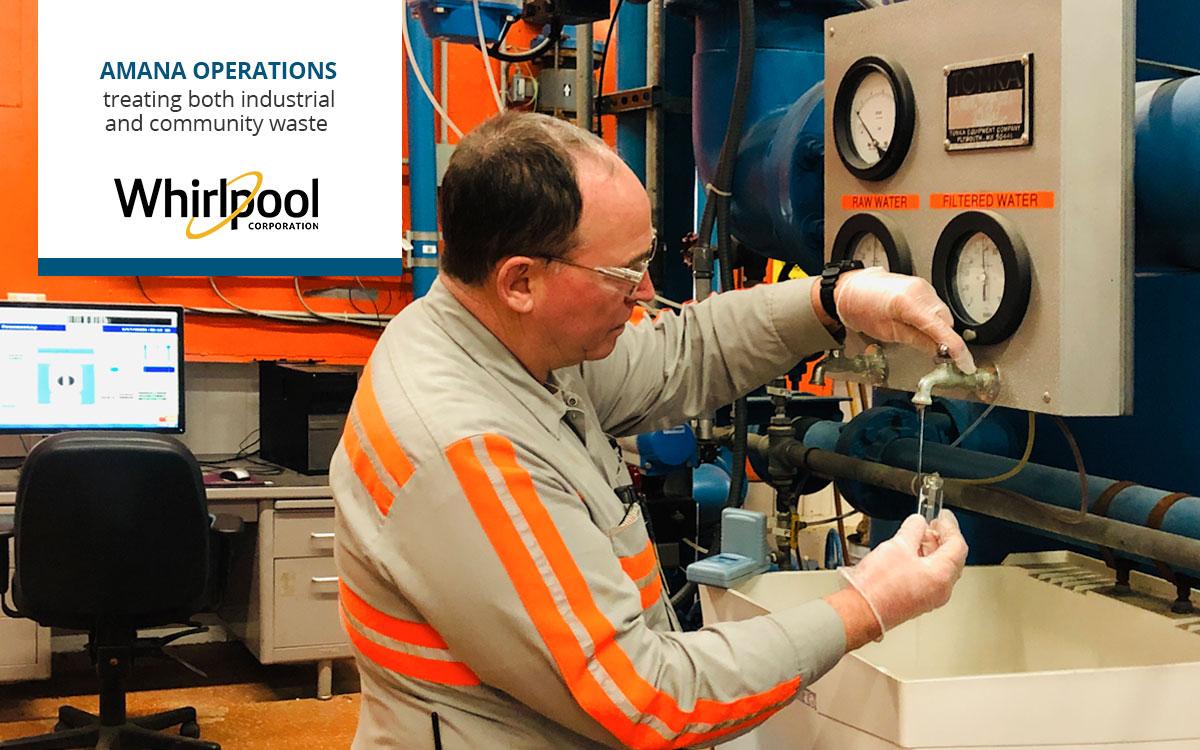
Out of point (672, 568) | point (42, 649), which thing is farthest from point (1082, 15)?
point (42, 649)

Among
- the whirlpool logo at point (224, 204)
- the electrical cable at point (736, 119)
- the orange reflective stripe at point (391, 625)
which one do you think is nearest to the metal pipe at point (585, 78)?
the electrical cable at point (736, 119)

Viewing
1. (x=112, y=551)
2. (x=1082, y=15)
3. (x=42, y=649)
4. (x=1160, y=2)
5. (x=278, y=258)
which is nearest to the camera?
(x=1082, y=15)

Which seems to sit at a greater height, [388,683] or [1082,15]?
[1082,15]

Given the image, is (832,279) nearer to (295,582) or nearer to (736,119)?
(736,119)

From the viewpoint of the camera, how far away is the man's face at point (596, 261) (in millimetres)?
1343

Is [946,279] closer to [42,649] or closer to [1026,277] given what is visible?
[1026,277]

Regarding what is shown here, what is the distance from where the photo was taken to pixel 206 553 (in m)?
3.32

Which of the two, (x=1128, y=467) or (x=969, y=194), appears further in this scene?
(x=1128, y=467)

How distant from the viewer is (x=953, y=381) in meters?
1.36

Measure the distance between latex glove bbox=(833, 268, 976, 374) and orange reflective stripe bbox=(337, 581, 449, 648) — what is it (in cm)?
57

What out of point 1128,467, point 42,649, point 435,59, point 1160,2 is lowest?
point 42,649

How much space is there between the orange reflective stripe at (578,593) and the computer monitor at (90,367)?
3021 millimetres

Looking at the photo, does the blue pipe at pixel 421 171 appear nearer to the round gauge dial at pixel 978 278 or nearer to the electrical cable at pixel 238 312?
the electrical cable at pixel 238 312

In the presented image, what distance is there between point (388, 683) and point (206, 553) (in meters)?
2.10
